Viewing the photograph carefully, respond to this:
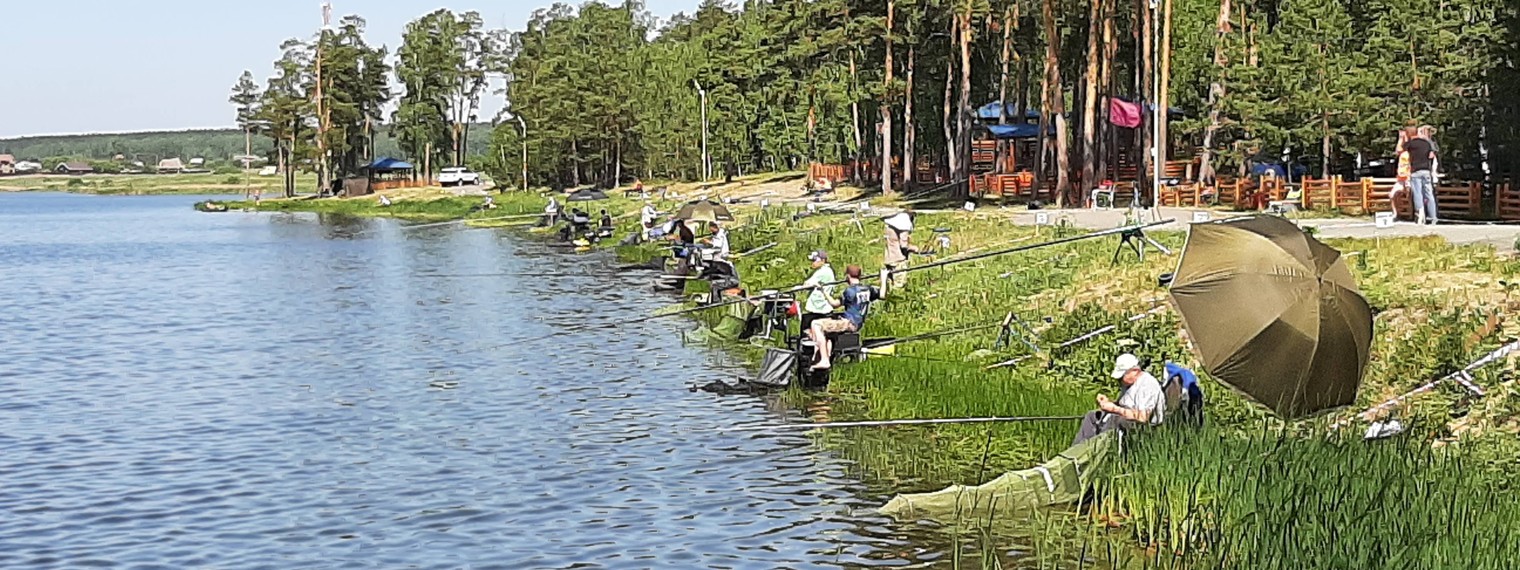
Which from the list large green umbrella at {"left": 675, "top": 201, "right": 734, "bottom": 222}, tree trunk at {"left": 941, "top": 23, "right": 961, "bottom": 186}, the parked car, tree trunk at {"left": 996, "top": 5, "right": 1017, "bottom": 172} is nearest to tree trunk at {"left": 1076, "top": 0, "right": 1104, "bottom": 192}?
tree trunk at {"left": 996, "top": 5, "right": 1017, "bottom": 172}

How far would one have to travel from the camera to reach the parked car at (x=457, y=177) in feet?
418

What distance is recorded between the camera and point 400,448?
1959 cm

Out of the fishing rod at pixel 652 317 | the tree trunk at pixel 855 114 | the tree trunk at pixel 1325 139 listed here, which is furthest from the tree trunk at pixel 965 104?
the fishing rod at pixel 652 317

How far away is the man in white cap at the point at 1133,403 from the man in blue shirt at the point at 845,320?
7.50 m

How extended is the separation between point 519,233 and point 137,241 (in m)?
18.1

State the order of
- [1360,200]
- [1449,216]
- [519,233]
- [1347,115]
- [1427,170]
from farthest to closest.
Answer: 1. [519,233]
2. [1347,115]
3. [1360,200]
4. [1449,216]
5. [1427,170]

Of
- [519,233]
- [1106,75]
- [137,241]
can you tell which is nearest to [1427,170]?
[1106,75]

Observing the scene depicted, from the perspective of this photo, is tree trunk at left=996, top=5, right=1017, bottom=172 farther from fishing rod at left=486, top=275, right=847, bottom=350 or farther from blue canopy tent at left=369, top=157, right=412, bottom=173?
blue canopy tent at left=369, top=157, right=412, bottom=173

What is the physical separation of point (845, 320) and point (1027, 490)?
8003 mm

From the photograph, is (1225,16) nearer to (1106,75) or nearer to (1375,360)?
(1106,75)

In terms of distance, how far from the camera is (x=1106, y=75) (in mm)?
52250

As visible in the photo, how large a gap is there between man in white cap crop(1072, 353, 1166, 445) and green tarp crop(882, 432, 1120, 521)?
16 centimetres

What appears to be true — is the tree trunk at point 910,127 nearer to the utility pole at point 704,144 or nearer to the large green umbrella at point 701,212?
the large green umbrella at point 701,212

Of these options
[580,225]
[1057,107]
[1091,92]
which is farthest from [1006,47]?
[580,225]
